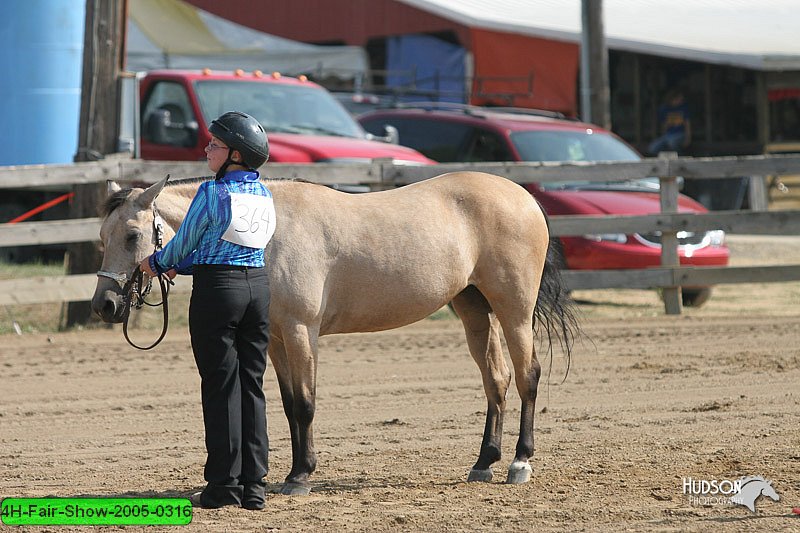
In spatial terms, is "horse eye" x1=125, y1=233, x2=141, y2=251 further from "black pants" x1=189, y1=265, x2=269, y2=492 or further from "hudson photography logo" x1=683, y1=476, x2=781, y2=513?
"hudson photography logo" x1=683, y1=476, x2=781, y2=513

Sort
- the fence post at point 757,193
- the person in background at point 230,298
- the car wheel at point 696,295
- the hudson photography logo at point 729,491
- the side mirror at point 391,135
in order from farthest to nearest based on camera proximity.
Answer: the fence post at point 757,193 < the side mirror at point 391,135 < the car wheel at point 696,295 < the hudson photography logo at point 729,491 < the person in background at point 230,298

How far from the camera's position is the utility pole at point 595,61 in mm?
17359

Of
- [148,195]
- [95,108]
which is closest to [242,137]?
[148,195]

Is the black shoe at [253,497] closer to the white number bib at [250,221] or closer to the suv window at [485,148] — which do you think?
the white number bib at [250,221]

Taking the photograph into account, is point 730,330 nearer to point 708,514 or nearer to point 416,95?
point 708,514

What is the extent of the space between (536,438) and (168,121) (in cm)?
693

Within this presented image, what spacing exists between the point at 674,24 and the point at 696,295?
Answer: 1299 centimetres

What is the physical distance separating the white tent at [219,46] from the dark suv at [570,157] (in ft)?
29.3

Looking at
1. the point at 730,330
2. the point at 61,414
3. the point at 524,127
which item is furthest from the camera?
the point at 524,127

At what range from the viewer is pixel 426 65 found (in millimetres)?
24422

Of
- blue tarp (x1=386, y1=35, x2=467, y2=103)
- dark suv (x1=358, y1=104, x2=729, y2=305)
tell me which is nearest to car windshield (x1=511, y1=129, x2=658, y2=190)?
dark suv (x1=358, y1=104, x2=729, y2=305)

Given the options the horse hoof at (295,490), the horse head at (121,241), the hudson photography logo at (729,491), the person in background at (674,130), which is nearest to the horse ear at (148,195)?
the horse head at (121,241)

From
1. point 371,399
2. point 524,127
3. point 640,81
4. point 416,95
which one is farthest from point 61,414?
point 640,81

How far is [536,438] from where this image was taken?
6.81 metres
